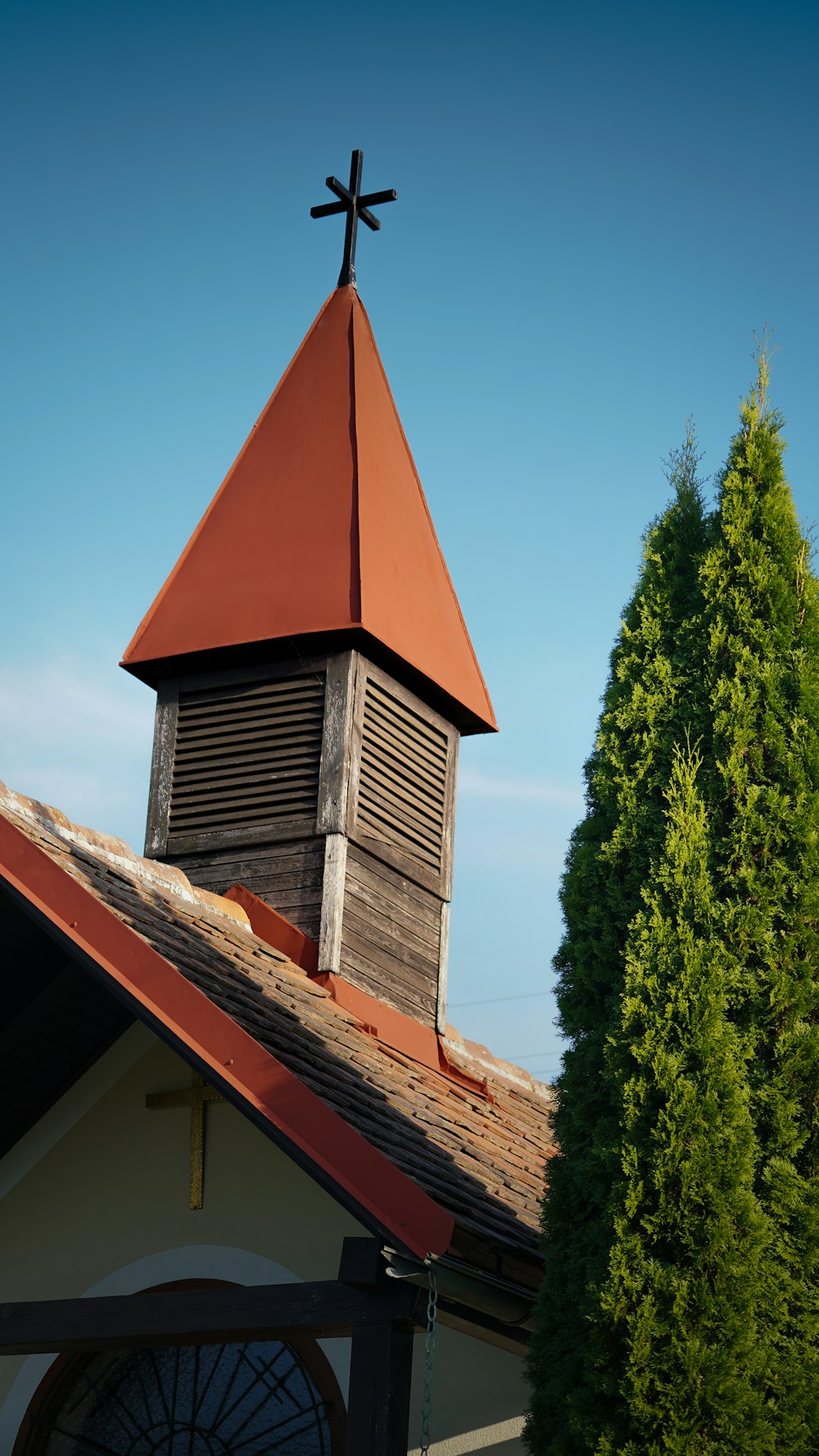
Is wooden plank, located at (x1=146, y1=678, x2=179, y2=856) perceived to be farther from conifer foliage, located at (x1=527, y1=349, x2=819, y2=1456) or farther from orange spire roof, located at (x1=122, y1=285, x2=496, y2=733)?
conifer foliage, located at (x1=527, y1=349, x2=819, y2=1456)

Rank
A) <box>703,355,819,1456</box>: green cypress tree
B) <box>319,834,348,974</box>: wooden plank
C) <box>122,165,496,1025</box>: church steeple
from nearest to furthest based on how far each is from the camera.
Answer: <box>703,355,819,1456</box>: green cypress tree → <box>319,834,348,974</box>: wooden plank → <box>122,165,496,1025</box>: church steeple

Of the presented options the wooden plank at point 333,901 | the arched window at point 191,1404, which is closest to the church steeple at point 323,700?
the wooden plank at point 333,901

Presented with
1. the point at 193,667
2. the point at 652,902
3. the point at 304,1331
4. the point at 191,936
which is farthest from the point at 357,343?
the point at 304,1331

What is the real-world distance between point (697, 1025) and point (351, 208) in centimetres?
851

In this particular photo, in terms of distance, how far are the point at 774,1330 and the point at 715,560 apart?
111 inches

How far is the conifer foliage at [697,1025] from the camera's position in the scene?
528 cm

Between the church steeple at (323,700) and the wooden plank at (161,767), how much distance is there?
1 cm

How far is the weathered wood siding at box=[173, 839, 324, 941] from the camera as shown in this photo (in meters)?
9.98

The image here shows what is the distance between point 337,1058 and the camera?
741 centimetres

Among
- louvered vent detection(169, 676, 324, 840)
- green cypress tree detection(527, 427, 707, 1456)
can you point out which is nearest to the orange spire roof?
louvered vent detection(169, 676, 324, 840)

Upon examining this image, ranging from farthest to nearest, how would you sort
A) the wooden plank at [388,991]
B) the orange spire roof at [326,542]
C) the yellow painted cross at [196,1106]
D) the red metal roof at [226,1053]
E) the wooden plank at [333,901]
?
the orange spire roof at [326,542]
the wooden plank at [388,991]
the wooden plank at [333,901]
the yellow painted cross at [196,1106]
the red metal roof at [226,1053]

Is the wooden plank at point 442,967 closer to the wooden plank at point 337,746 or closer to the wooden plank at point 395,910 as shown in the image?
the wooden plank at point 395,910

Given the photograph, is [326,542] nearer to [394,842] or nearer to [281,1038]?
[394,842]

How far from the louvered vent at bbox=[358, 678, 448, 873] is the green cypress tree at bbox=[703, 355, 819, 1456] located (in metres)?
4.36
